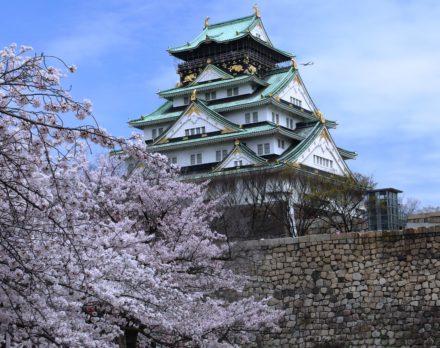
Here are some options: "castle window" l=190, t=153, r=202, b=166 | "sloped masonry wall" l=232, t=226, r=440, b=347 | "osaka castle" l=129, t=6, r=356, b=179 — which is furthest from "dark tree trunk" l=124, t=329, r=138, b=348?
"castle window" l=190, t=153, r=202, b=166

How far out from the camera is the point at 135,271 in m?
9.94

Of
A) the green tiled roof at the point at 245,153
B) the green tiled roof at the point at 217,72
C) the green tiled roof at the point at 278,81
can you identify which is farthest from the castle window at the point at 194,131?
the green tiled roof at the point at 217,72

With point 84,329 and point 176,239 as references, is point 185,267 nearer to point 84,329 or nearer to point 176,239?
point 176,239

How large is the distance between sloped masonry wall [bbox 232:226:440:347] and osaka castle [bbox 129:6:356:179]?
1908 centimetres

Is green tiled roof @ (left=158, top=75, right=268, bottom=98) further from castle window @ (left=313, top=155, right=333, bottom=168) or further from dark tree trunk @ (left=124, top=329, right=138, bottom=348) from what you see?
dark tree trunk @ (left=124, top=329, right=138, bottom=348)

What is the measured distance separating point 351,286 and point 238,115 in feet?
90.5

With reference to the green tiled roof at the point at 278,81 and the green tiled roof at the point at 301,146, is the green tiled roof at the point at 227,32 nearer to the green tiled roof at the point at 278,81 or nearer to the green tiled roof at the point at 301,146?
the green tiled roof at the point at 278,81

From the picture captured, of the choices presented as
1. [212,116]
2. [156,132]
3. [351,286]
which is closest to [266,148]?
[212,116]

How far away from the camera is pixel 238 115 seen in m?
45.3

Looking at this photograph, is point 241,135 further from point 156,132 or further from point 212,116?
point 156,132

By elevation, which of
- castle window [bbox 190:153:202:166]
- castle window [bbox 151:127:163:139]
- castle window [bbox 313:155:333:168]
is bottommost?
castle window [bbox 313:155:333:168]

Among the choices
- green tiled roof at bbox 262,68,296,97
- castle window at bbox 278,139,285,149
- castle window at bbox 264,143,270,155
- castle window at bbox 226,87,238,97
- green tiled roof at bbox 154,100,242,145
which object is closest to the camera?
castle window at bbox 264,143,270,155

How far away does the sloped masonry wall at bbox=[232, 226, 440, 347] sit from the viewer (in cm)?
1745

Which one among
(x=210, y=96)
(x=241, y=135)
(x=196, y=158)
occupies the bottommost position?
(x=196, y=158)
